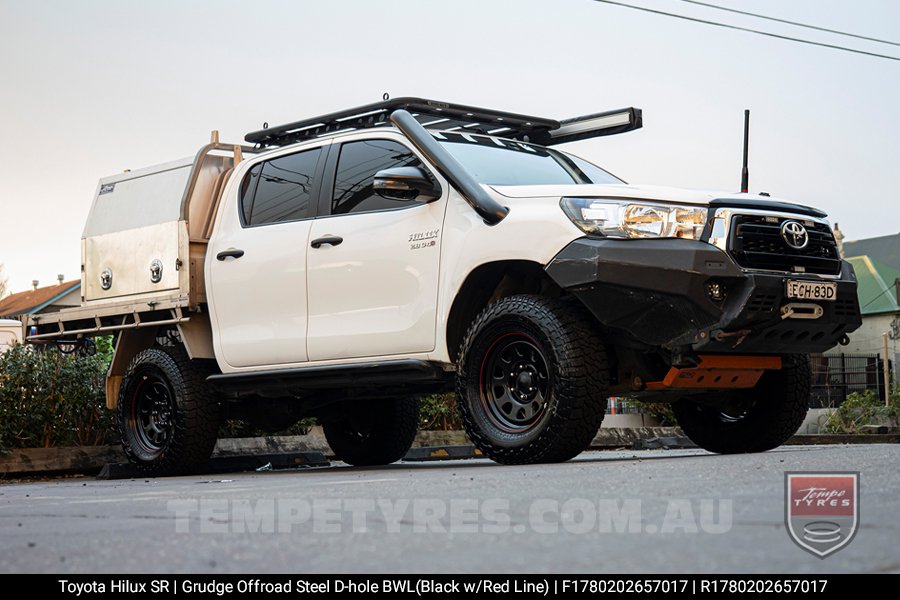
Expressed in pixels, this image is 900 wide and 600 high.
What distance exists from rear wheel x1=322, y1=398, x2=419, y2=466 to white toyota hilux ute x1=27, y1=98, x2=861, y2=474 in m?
0.02

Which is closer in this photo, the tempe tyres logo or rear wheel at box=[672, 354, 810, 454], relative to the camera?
the tempe tyres logo

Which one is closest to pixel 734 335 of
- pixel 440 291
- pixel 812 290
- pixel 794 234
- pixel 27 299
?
pixel 812 290

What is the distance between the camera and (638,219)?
6.69m

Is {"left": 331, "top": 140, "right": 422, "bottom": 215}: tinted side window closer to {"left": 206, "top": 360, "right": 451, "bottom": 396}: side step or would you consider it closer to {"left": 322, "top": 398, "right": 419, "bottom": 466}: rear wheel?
{"left": 206, "top": 360, "right": 451, "bottom": 396}: side step

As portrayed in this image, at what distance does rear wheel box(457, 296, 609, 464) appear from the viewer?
6.60 meters

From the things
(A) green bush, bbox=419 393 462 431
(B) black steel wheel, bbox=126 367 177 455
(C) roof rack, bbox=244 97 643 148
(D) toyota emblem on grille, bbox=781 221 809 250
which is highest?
(C) roof rack, bbox=244 97 643 148

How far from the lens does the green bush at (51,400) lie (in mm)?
10367

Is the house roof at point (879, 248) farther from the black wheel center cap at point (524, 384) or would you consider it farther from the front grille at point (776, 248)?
the black wheel center cap at point (524, 384)

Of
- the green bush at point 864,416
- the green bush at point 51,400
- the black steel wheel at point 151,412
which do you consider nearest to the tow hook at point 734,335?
the black steel wheel at point 151,412

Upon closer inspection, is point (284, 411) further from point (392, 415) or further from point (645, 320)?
point (645, 320)

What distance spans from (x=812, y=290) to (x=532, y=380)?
1.67 metres

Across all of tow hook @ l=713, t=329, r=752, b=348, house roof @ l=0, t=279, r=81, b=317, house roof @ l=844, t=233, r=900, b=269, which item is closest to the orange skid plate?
tow hook @ l=713, t=329, r=752, b=348

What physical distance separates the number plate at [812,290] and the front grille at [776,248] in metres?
0.13

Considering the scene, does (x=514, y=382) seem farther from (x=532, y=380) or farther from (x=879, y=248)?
(x=879, y=248)
